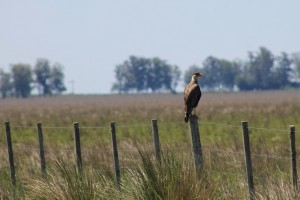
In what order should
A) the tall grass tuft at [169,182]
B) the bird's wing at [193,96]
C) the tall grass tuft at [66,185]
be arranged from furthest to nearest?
the bird's wing at [193,96]
the tall grass tuft at [66,185]
the tall grass tuft at [169,182]

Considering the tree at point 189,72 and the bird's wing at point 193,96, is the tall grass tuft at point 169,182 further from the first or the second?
the tree at point 189,72

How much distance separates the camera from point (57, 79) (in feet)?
524

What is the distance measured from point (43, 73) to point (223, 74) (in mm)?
37345

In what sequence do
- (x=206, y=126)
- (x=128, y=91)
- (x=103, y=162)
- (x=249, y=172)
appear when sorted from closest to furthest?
(x=249, y=172)
(x=103, y=162)
(x=206, y=126)
(x=128, y=91)

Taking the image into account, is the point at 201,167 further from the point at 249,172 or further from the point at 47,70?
the point at 47,70

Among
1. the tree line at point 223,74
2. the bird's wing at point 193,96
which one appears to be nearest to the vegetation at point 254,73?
the tree line at point 223,74

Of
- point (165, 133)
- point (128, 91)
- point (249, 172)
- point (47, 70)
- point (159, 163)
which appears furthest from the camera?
point (128, 91)

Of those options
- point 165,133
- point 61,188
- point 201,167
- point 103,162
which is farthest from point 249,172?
point 165,133

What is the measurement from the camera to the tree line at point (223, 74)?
157375 mm

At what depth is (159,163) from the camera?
343 inches

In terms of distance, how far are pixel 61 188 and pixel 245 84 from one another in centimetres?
14930

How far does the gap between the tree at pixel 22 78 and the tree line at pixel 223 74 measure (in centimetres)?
2250

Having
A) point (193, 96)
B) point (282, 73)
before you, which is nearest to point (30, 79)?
point (282, 73)

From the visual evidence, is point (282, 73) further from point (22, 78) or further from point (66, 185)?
point (66, 185)
